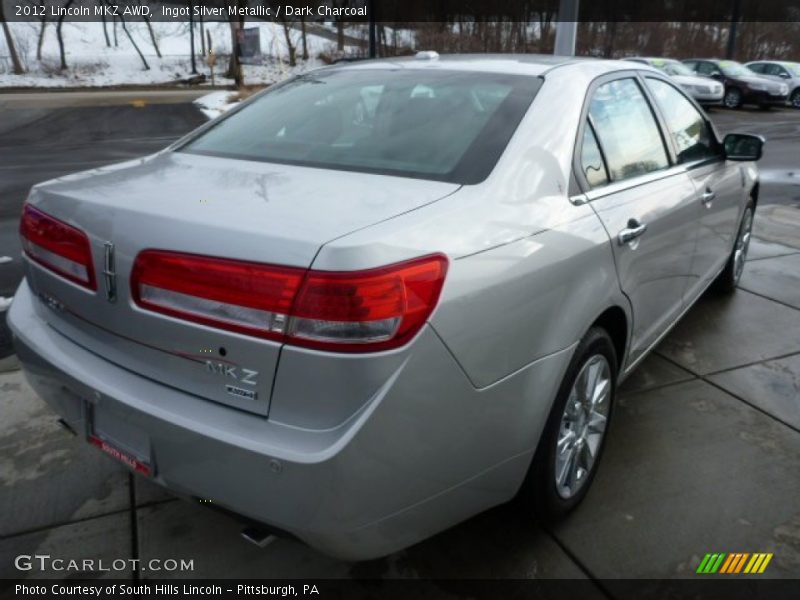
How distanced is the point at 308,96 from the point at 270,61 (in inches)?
1438

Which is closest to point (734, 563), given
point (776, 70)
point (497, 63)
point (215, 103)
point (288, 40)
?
point (497, 63)

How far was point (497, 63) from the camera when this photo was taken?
2826mm

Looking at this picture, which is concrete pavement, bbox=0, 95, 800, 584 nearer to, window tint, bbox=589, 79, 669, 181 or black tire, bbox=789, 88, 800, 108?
window tint, bbox=589, 79, 669, 181

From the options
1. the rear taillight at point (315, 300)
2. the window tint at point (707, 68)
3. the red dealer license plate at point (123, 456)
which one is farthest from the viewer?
the window tint at point (707, 68)

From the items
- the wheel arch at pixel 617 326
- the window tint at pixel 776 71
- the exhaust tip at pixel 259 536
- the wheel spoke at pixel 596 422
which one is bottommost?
the wheel spoke at pixel 596 422

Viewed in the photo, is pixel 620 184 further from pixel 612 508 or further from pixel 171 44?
pixel 171 44

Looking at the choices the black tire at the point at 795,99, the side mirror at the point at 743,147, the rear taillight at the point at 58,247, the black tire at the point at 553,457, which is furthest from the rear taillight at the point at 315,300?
the black tire at the point at 795,99

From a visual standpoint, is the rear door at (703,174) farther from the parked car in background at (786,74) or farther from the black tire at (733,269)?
the parked car in background at (786,74)

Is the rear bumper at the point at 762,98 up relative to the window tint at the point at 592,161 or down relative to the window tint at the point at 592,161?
down

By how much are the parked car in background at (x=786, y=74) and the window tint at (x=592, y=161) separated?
79.1 ft

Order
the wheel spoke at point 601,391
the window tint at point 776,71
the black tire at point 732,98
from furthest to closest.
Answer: the window tint at point 776,71
the black tire at point 732,98
the wheel spoke at point 601,391

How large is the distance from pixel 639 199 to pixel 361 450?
65.7 inches

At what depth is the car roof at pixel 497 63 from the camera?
2.69 m

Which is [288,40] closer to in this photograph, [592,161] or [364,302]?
[592,161]
